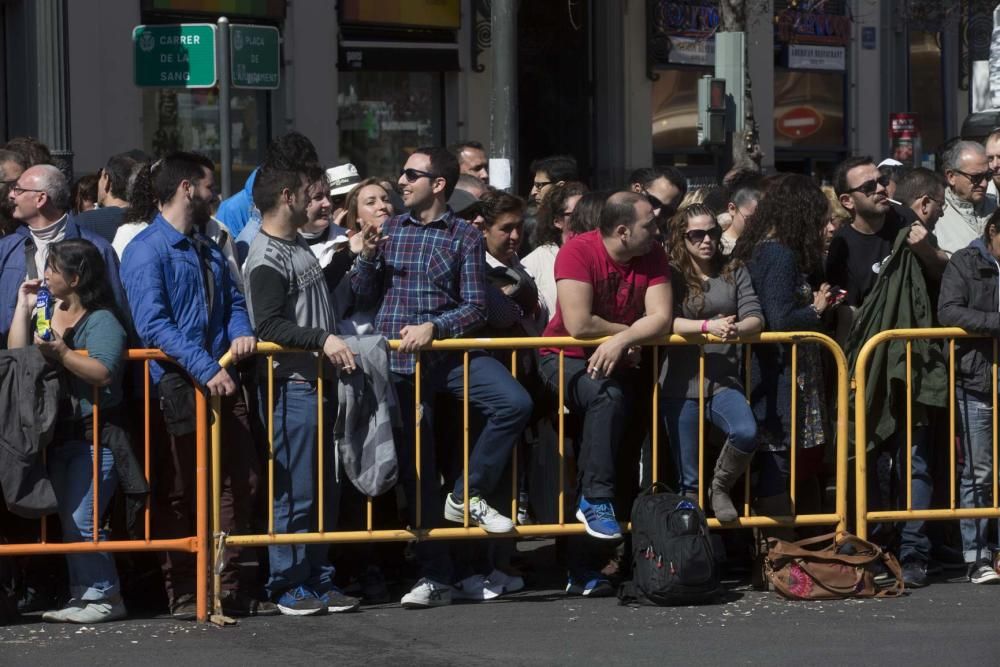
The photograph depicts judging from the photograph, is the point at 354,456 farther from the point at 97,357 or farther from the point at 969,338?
the point at 969,338

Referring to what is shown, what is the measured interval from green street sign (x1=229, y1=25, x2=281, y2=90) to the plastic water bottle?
15.8ft

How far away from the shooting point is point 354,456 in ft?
24.6

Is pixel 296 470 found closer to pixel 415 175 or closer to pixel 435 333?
pixel 435 333

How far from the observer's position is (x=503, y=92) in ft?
42.9

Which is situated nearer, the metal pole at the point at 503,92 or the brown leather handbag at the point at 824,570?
the brown leather handbag at the point at 824,570

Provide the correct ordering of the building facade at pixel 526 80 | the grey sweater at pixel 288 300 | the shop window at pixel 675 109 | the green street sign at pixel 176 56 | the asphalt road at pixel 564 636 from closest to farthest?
the asphalt road at pixel 564 636, the grey sweater at pixel 288 300, the green street sign at pixel 176 56, the building facade at pixel 526 80, the shop window at pixel 675 109

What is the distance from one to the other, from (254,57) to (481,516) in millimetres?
5320

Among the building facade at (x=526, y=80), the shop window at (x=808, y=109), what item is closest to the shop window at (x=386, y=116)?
the building facade at (x=526, y=80)

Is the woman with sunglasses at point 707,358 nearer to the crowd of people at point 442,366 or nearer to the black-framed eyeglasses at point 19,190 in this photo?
the crowd of people at point 442,366

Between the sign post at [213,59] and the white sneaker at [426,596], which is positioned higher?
the sign post at [213,59]

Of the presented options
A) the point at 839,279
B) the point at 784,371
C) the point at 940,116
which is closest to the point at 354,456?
the point at 784,371

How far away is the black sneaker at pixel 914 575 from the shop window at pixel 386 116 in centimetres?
1177

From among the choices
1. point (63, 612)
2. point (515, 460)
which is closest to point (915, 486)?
point (515, 460)

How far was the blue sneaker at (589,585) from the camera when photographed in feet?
26.0
